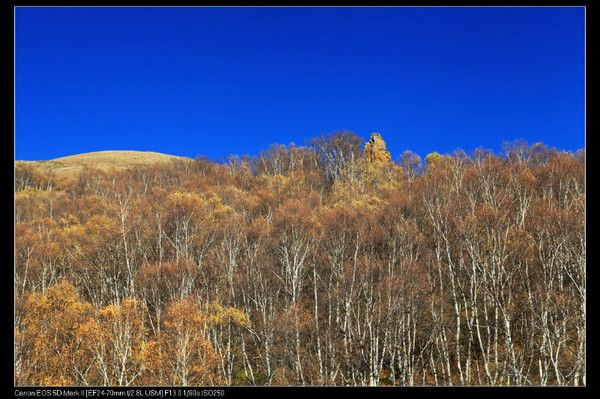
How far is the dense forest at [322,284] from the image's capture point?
3784 centimetres

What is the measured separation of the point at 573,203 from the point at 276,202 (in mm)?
47186

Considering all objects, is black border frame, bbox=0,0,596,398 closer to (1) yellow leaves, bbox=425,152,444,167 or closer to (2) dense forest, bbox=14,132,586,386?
(2) dense forest, bbox=14,132,586,386

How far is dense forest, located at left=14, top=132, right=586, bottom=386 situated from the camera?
37844 mm

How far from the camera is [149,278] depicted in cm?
5519

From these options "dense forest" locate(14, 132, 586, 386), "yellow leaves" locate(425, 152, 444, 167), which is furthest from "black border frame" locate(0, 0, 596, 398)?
"yellow leaves" locate(425, 152, 444, 167)

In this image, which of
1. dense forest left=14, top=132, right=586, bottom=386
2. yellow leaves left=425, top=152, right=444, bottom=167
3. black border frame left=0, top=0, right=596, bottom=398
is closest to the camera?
black border frame left=0, top=0, right=596, bottom=398

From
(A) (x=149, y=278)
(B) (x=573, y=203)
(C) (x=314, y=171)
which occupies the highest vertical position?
(C) (x=314, y=171)

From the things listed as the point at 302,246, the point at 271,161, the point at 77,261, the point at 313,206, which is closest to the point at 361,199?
the point at 313,206

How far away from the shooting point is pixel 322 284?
56.0m

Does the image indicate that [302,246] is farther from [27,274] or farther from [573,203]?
[27,274]
